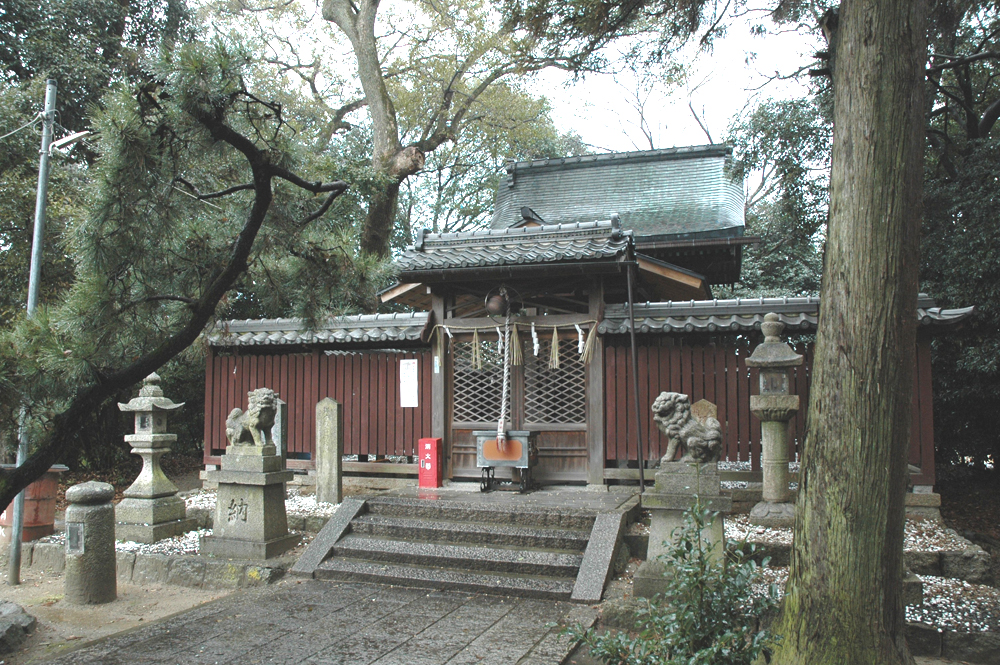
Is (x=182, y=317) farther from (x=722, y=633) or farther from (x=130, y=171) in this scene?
(x=722, y=633)

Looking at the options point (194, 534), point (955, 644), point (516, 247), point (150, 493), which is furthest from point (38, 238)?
point (955, 644)

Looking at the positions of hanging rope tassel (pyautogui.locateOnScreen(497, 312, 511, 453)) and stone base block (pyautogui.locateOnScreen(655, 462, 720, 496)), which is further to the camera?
hanging rope tassel (pyautogui.locateOnScreen(497, 312, 511, 453))

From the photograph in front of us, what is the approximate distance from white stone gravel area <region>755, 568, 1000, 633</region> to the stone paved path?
196 cm

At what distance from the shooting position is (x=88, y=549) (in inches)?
262

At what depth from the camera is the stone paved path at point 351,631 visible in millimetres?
4945

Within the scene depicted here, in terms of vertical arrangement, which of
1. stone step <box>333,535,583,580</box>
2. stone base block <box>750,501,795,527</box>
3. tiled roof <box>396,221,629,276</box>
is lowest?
stone step <box>333,535,583,580</box>

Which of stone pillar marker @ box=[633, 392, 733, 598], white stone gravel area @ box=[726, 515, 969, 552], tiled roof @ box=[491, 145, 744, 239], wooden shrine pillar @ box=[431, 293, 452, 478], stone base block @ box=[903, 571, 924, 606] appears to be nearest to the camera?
stone base block @ box=[903, 571, 924, 606]

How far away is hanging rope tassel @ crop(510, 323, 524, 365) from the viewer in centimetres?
942

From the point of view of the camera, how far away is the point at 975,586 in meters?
6.14

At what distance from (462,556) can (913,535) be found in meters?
4.96

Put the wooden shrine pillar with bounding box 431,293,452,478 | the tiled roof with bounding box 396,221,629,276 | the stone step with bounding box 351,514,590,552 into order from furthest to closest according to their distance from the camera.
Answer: the wooden shrine pillar with bounding box 431,293,452,478, the tiled roof with bounding box 396,221,629,276, the stone step with bounding box 351,514,590,552

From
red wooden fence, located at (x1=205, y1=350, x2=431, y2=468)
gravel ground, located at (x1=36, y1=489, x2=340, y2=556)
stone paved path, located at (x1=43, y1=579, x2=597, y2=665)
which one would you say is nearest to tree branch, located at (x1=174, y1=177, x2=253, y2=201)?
stone paved path, located at (x1=43, y1=579, x2=597, y2=665)

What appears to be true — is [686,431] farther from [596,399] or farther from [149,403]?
[149,403]

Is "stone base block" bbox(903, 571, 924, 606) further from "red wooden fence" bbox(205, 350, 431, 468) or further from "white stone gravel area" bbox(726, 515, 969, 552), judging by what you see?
"red wooden fence" bbox(205, 350, 431, 468)
